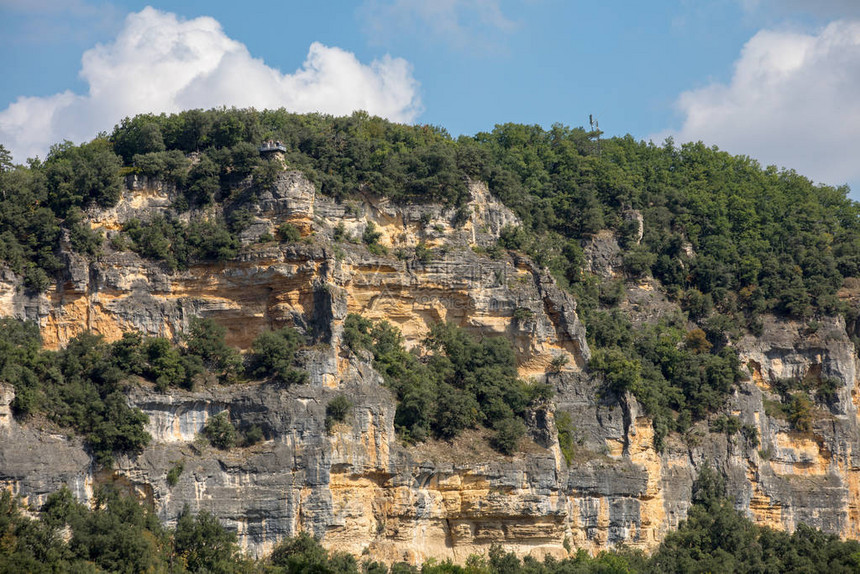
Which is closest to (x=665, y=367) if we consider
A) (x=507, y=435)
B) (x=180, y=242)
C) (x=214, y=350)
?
(x=507, y=435)

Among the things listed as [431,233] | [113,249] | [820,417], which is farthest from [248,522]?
[820,417]

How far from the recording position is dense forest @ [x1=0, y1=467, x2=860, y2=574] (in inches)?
2347

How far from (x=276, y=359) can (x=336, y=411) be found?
3546 mm

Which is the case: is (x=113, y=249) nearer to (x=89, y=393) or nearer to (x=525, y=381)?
(x=89, y=393)

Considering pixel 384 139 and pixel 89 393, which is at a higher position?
pixel 384 139

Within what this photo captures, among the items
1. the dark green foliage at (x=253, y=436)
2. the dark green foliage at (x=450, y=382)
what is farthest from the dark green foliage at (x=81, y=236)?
the dark green foliage at (x=450, y=382)

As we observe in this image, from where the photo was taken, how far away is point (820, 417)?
3430 inches

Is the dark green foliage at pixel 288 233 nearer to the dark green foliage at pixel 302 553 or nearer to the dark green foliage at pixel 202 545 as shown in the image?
the dark green foliage at pixel 302 553

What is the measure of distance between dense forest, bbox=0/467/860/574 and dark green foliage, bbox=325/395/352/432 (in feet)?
17.0

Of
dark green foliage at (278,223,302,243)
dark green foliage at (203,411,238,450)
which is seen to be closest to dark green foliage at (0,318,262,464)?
dark green foliage at (203,411,238,450)

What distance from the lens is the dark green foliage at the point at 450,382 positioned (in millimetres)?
72625

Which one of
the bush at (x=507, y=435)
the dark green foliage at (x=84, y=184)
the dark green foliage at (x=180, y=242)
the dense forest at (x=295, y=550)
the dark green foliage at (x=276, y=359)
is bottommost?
the dense forest at (x=295, y=550)

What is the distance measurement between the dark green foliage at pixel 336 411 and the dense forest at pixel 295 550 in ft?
17.0

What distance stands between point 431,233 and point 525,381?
8870 millimetres
